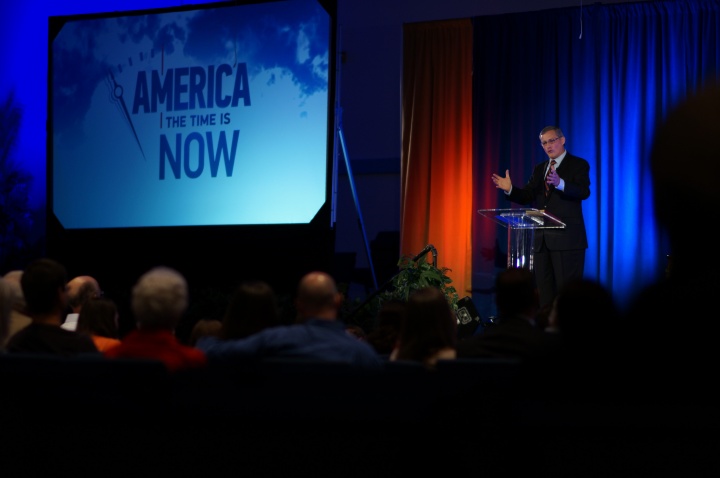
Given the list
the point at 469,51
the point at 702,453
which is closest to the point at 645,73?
the point at 469,51

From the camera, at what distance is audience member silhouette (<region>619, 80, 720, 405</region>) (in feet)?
2.75

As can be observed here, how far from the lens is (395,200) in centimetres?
841

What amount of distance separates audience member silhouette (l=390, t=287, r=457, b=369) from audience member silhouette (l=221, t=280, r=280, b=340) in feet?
1.76

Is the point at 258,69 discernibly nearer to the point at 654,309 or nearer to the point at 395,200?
the point at 395,200

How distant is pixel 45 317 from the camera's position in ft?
9.98

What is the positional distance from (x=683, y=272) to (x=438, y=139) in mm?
7101

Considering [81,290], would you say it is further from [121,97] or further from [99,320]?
[121,97]

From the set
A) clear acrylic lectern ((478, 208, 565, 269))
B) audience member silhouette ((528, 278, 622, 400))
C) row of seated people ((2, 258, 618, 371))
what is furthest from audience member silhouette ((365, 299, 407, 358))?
clear acrylic lectern ((478, 208, 565, 269))

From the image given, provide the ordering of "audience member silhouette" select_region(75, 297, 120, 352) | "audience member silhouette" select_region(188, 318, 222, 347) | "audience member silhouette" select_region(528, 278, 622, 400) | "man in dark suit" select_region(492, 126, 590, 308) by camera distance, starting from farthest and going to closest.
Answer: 1. "man in dark suit" select_region(492, 126, 590, 308)
2. "audience member silhouette" select_region(75, 297, 120, 352)
3. "audience member silhouette" select_region(188, 318, 222, 347)
4. "audience member silhouette" select_region(528, 278, 622, 400)

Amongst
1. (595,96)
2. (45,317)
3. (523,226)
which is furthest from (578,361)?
(595,96)

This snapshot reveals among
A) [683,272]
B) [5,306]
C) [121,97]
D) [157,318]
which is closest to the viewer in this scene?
[683,272]

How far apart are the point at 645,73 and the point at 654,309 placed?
22.7 ft

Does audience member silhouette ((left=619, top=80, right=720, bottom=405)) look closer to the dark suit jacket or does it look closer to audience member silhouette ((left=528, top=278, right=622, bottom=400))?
audience member silhouette ((left=528, top=278, right=622, bottom=400))

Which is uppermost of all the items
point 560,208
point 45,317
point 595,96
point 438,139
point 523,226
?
point 595,96
